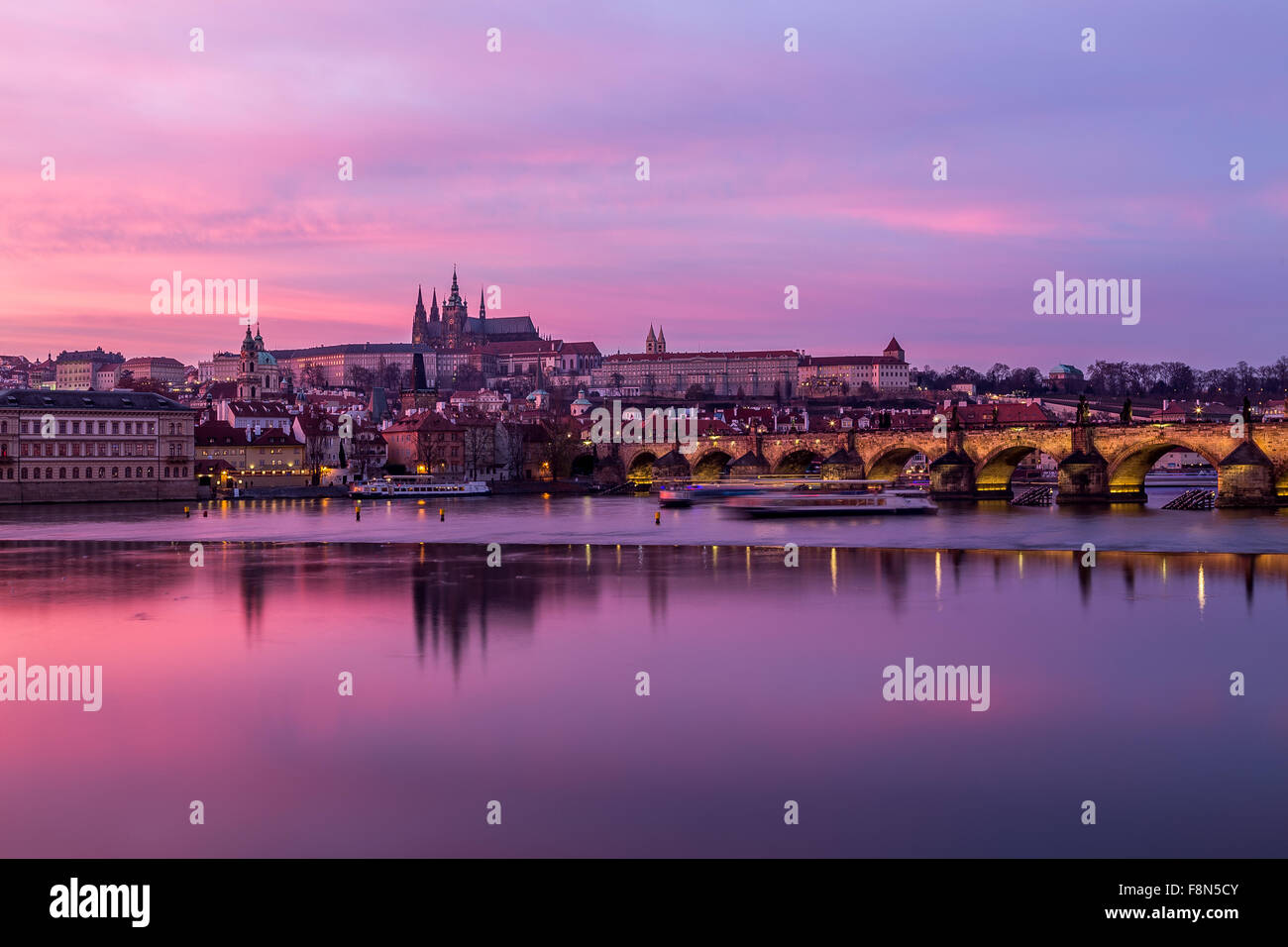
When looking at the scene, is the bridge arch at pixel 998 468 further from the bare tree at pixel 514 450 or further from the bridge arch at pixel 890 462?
the bare tree at pixel 514 450

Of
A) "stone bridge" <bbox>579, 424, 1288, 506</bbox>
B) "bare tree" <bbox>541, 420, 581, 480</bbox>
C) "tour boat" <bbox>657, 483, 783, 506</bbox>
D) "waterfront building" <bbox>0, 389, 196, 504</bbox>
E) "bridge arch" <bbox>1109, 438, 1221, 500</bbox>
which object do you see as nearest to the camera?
"stone bridge" <bbox>579, 424, 1288, 506</bbox>

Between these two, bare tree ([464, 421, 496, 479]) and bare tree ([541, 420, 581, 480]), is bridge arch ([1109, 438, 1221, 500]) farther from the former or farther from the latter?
bare tree ([464, 421, 496, 479])

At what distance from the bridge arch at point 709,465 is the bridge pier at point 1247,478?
47609 mm

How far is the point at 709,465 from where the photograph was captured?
98.2 metres

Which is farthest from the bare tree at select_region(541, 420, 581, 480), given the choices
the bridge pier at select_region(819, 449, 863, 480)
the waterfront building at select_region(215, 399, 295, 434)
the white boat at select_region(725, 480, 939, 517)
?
the white boat at select_region(725, 480, 939, 517)

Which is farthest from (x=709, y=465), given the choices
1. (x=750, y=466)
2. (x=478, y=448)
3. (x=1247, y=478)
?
(x=1247, y=478)

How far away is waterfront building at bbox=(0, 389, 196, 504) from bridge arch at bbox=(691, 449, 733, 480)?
39.0m

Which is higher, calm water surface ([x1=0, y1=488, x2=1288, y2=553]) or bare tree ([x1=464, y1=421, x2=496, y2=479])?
bare tree ([x1=464, y1=421, x2=496, y2=479])

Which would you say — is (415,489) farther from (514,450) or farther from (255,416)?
(255,416)

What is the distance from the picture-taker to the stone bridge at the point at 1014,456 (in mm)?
52781

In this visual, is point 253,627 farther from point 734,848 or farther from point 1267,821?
point 1267,821

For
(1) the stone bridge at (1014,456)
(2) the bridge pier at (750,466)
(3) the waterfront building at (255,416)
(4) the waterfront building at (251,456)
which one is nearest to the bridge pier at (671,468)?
(1) the stone bridge at (1014,456)

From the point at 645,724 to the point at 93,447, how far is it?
71793mm

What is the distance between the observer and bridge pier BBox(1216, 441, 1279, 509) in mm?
51969
